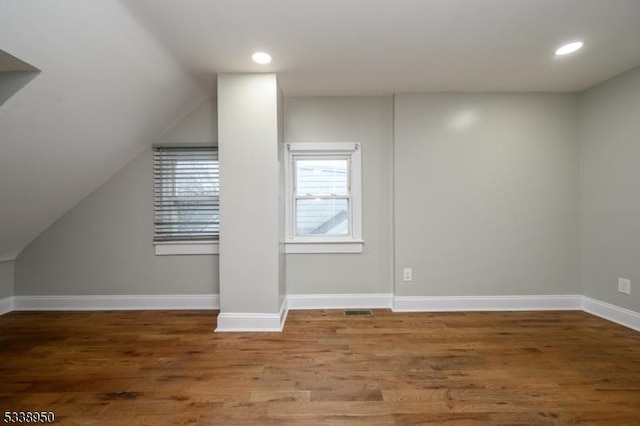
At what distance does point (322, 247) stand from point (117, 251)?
223cm

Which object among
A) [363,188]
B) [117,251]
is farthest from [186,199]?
[363,188]

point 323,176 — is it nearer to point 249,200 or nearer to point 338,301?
point 249,200

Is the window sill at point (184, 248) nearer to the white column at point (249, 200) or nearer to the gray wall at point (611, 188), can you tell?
the white column at point (249, 200)

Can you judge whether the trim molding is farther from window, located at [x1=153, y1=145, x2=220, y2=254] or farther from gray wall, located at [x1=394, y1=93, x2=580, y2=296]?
window, located at [x1=153, y1=145, x2=220, y2=254]

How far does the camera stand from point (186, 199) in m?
3.11

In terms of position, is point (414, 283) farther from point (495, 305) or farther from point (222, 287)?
point (222, 287)

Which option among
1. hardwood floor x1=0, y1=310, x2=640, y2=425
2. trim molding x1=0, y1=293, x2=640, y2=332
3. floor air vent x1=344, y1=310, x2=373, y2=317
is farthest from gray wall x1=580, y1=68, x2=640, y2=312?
A: floor air vent x1=344, y1=310, x2=373, y2=317

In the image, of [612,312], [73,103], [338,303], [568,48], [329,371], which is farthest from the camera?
[338,303]

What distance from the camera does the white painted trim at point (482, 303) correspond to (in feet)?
9.86

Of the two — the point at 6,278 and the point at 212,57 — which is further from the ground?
the point at 212,57

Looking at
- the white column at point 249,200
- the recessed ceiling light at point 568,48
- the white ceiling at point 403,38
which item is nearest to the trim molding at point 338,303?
the white column at point 249,200

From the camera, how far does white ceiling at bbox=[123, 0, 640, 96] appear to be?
5.74 ft

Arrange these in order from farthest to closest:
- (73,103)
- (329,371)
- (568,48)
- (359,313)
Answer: (359,313)
(568,48)
(73,103)
(329,371)

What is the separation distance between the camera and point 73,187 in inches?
110
